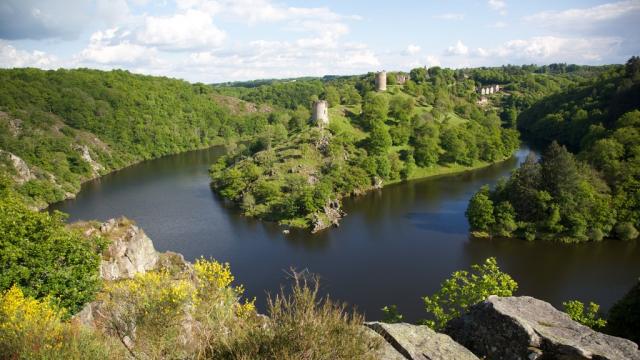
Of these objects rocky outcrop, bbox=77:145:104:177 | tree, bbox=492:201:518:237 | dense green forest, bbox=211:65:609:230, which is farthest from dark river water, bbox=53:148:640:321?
rocky outcrop, bbox=77:145:104:177

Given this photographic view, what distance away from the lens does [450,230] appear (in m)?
52.6

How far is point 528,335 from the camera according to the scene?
11562mm

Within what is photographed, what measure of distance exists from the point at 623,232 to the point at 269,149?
53.0 metres

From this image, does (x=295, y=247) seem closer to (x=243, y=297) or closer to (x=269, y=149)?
(x=243, y=297)

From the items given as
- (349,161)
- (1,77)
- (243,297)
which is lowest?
(243,297)

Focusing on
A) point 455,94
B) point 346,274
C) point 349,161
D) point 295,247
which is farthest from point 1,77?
point 455,94

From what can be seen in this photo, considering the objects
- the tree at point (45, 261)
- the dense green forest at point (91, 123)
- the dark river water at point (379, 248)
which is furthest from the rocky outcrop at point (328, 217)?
the dense green forest at point (91, 123)

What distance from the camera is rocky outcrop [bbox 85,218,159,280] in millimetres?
27130

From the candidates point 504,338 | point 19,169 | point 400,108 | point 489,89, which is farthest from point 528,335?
point 489,89

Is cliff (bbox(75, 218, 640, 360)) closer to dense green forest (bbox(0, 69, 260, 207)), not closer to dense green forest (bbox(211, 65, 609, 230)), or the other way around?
dense green forest (bbox(211, 65, 609, 230))

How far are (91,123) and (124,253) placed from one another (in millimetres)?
93277

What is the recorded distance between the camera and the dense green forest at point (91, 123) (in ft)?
262

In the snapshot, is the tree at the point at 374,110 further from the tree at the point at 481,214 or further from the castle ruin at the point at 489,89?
the castle ruin at the point at 489,89

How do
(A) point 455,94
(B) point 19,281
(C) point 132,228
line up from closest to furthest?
1. (B) point 19,281
2. (C) point 132,228
3. (A) point 455,94
